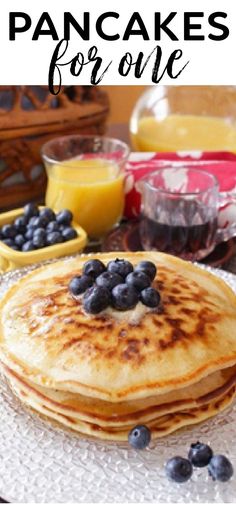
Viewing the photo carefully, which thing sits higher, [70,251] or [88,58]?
[88,58]

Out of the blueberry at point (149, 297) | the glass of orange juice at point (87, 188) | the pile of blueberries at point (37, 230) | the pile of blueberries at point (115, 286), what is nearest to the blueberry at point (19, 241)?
the pile of blueberries at point (37, 230)

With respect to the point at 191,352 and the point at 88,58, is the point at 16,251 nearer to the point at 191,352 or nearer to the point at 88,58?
the point at 191,352

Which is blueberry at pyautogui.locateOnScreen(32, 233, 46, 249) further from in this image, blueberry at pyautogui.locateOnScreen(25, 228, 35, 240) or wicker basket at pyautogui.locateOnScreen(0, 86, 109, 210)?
wicker basket at pyautogui.locateOnScreen(0, 86, 109, 210)

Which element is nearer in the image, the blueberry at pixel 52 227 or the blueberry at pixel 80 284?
the blueberry at pixel 80 284

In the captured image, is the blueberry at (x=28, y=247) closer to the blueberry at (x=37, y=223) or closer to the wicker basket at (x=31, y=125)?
the blueberry at (x=37, y=223)

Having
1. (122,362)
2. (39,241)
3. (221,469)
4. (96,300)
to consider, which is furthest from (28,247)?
(221,469)

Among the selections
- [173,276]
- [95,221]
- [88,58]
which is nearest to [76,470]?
[173,276]
